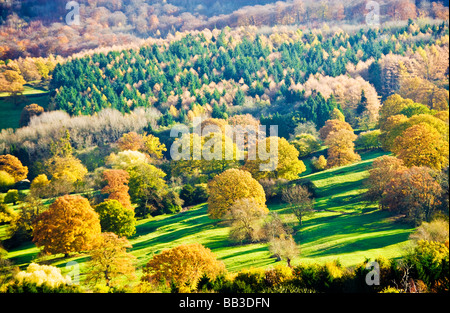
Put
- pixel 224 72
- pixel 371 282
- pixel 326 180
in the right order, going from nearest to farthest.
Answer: pixel 371 282 → pixel 326 180 → pixel 224 72

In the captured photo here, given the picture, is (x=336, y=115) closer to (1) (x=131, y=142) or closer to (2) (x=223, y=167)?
(2) (x=223, y=167)

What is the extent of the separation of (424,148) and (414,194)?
15924mm

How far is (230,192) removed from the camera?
64.4m

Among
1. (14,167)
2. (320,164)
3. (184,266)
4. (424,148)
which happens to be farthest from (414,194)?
(14,167)

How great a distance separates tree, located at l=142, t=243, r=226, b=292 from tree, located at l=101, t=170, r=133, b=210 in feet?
107

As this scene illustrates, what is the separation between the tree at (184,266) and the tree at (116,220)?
874 inches

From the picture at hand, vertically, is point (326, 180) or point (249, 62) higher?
point (249, 62)

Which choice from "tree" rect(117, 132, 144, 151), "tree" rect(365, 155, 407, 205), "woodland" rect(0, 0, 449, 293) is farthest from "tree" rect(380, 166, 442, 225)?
"tree" rect(117, 132, 144, 151)

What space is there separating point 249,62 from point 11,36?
101787 mm

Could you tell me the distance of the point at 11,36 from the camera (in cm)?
17450

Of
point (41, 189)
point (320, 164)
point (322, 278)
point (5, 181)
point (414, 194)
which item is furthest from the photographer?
point (5, 181)
